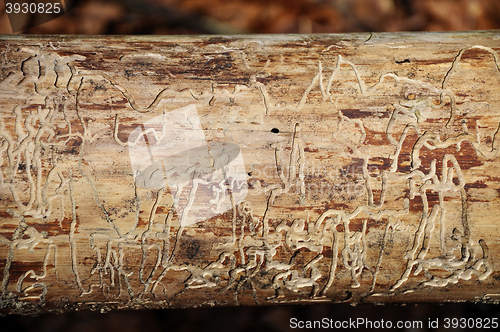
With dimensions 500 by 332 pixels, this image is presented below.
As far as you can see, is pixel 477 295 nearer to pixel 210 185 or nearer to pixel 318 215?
pixel 318 215

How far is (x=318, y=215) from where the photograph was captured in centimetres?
57

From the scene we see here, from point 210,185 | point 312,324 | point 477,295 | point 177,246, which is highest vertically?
point 210,185

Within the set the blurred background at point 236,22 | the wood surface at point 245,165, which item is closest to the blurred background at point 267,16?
the blurred background at point 236,22

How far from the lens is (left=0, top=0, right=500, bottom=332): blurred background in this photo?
964mm

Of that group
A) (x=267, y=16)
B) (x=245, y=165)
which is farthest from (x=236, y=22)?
(x=245, y=165)

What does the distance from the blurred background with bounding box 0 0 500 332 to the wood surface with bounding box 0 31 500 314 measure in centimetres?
42

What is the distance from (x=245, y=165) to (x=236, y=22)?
0.60 m

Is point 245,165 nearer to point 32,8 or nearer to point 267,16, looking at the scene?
point 267,16

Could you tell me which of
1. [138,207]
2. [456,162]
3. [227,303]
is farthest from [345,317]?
[138,207]

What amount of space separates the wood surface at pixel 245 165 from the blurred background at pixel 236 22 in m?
0.42

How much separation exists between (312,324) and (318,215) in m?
0.61

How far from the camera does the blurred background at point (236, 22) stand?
37.9 inches

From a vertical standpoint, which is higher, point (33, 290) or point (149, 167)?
point (149, 167)

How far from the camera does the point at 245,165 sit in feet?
1.84
